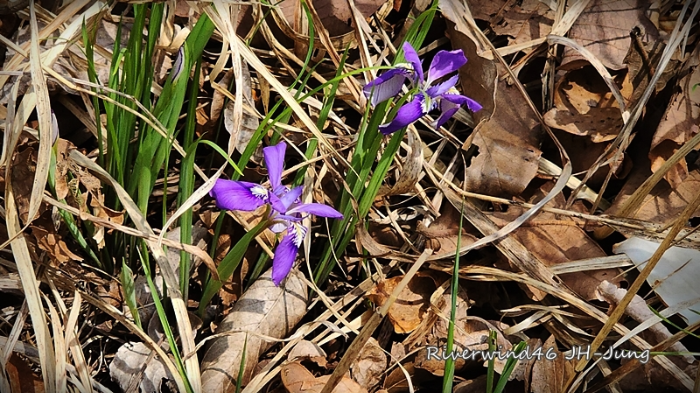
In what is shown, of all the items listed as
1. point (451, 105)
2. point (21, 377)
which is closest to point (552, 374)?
point (451, 105)

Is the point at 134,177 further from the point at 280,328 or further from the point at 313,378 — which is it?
the point at 313,378

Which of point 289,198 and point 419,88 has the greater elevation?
point 419,88

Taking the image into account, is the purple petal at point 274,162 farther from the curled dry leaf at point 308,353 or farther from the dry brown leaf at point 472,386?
the dry brown leaf at point 472,386

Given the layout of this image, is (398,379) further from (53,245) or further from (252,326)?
(53,245)

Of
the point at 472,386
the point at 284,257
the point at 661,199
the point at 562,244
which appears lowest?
the point at 472,386

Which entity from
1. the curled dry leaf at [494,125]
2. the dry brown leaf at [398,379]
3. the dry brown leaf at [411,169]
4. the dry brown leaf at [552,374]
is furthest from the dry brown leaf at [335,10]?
the dry brown leaf at [552,374]

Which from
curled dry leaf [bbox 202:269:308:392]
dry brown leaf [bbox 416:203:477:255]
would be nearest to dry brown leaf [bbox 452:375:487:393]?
dry brown leaf [bbox 416:203:477:255]
